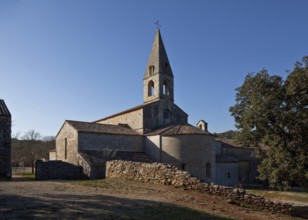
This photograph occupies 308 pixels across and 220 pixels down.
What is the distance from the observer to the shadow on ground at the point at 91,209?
7.68 m

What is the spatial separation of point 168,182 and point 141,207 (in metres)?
5.48

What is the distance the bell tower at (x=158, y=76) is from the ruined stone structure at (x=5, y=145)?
17.8 meters

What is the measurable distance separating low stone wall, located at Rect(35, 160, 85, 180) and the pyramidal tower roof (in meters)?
16.0

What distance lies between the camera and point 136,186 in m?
15.0

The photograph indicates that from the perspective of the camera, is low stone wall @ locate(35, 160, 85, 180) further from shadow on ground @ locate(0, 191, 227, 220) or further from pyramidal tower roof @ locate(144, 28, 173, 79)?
pyramidal tower roof @ locate(144, 28, 173, 79)

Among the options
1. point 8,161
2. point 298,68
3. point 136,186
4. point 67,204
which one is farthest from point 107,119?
point 67,204

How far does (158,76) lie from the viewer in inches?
1359

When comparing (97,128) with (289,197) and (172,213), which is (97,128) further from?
(172,213)

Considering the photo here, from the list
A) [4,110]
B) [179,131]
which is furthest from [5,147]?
[179,131]

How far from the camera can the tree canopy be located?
51.6 ft

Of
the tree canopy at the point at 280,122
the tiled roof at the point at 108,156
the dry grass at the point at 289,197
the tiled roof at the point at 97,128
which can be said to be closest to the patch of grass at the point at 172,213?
the tree canopy at the point at 280,122

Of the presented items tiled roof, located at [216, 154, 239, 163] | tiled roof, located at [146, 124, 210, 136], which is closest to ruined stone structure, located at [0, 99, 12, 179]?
tiled roof, located at [146, 124, 210, 136]

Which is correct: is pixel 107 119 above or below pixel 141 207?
above

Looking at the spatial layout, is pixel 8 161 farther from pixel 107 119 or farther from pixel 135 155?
pixel 107 119
